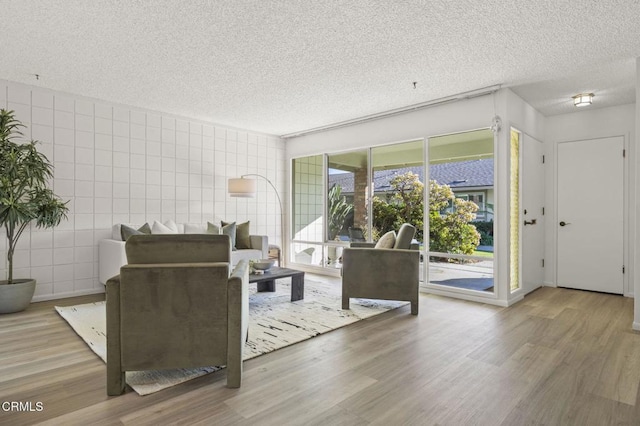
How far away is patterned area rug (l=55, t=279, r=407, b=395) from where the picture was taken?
2.25 m

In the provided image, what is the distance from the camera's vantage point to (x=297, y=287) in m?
4.11

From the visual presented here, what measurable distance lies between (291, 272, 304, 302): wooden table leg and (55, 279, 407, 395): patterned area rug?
78 millimetres

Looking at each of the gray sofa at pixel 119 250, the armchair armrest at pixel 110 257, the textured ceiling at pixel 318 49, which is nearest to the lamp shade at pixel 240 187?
the gray sofa at pixel 119 250

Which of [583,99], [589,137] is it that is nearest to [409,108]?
[583,99]

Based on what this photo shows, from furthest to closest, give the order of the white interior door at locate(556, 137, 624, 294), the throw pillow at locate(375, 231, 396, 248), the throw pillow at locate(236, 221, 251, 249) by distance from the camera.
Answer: the throw pillow at locate(236, 221, 251, 249), the white interior door at locate(556, 137, 624, 294), the throw pillow at locate(375, 231, 396, 248)

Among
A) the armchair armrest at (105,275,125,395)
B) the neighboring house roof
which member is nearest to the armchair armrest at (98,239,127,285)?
the armchair armrest at (105,275,125,395)

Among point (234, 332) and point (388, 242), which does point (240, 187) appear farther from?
point (234, 332)

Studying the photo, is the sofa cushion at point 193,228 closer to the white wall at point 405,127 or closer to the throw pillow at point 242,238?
the throw pillow at point 242,238

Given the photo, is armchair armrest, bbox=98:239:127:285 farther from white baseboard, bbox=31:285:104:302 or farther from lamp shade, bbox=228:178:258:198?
lamp shade, bbox=228:178:258:198

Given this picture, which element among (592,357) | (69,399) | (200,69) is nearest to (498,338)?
(592,357)

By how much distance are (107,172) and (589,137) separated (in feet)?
21.6

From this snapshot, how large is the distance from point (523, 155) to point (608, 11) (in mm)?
2275

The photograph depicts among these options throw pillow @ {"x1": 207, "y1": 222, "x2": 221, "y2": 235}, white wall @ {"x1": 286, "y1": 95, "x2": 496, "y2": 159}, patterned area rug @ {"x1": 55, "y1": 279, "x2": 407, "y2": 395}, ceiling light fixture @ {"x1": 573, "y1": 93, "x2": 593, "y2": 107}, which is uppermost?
ceiling light fixture @ {"x1": 573, "y1": 93, "x2": 593, "y2": 107}

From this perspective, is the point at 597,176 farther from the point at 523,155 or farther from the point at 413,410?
the point at 413,410
